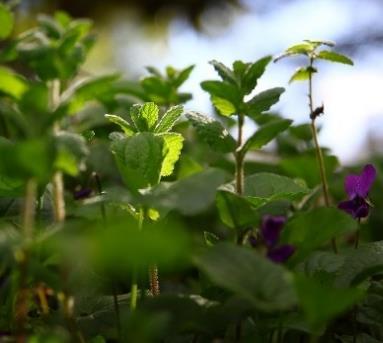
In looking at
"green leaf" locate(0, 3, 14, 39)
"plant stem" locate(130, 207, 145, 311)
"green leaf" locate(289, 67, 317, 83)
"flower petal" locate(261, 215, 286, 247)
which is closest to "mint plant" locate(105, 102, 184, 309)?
"plant stem" locate(130, 207, 145, 311)

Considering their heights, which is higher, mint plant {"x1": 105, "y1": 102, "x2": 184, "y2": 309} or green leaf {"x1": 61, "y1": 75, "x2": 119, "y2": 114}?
A: green leaf {"x1": 61, "y1": 75, "x2": 119, "y2": 114}

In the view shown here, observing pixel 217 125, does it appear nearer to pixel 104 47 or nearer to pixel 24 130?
pixel 24 130

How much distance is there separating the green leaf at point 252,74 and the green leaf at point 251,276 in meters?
0.24

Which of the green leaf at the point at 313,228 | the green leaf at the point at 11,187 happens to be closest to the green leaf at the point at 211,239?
the green leaf at the point at 313,228

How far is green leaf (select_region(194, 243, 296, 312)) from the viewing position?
0.52 metres

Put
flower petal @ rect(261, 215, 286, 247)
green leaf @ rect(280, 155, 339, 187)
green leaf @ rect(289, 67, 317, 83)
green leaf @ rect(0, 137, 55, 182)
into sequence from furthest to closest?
green leaf @ rect(280, 155, 339, 187), green leaf @ rect(289, 67, 317, 83), flower petal @ rect(261, 215, 286, 247), green leaf @ rect(0, 137, 55, 182)

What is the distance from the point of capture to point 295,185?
80 cm

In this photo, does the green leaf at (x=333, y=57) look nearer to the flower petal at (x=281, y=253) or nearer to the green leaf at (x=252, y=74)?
the green leaf at (x=252, y=74)

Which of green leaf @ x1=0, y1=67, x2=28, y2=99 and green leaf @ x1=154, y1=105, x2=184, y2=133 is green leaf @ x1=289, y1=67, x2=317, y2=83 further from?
green leaf @ x1=0, y1=67, x2=28, y2=99

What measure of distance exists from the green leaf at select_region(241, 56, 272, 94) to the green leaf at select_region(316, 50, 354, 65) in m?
0.21

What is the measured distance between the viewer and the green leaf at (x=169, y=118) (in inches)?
28.8

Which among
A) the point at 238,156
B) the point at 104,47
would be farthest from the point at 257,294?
the point at 104,47

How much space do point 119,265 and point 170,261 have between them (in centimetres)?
4

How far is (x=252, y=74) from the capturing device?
74 cm
